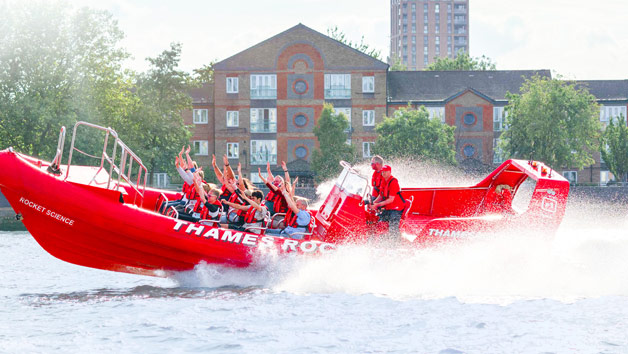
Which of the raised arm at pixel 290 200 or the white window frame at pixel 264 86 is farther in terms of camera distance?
the white window frame at pixel 264 86

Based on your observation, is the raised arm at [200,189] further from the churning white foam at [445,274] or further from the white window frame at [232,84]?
the white window frame at [232,84]

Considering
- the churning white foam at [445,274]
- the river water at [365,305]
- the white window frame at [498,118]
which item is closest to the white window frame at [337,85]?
the white window frame at [498,118]

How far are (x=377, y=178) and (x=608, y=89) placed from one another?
53.9 m

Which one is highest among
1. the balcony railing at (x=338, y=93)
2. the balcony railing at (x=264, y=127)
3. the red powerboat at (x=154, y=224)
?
the balcony railing at (x=338, y=93)

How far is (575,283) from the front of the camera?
13523mm

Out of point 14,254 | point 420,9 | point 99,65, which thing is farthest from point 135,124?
point 420,9

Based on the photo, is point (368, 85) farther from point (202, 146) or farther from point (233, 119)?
point (202, 146)

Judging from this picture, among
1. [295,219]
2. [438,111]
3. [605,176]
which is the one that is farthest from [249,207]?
[605,176]

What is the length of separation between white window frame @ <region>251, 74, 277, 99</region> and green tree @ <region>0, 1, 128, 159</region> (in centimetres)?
1878

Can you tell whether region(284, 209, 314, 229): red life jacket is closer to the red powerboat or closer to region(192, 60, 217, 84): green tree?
the red powerboat

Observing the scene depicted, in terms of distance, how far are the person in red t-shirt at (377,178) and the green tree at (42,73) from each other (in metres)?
26.2

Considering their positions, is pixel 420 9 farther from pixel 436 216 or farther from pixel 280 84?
pixel 436 216

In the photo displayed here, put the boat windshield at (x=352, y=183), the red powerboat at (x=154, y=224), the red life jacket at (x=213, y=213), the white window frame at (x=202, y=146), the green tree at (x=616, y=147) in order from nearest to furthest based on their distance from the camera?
the red powerboat at (x=154, y=224) → the boat windshield at (x=352, y=183) → the red life jacket at (x=213, y=213) → the green tree at (x=616, y=147) → the white window frame at (x=202, y=146)

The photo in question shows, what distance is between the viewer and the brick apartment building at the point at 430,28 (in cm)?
14638
